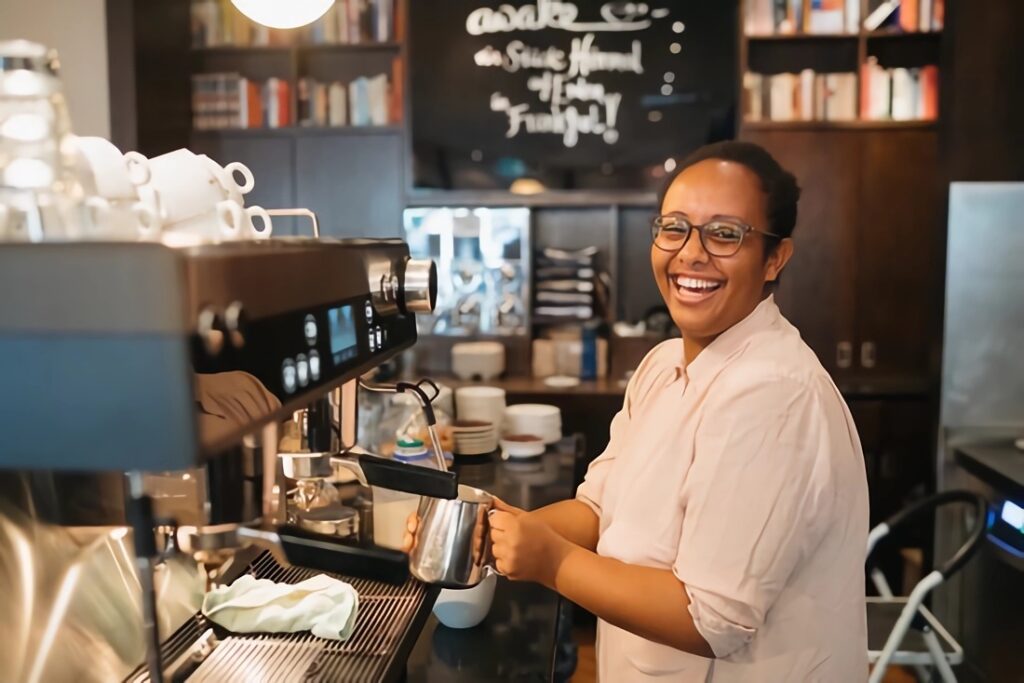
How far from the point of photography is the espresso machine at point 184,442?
0.62 metres

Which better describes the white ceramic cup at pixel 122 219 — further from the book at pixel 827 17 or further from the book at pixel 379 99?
the book at pixel 827 17

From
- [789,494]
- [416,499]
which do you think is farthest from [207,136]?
[789,494]

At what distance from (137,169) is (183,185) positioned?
0.23ft

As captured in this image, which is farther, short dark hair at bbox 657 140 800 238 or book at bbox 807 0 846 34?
book at bbox 807 0 846 34

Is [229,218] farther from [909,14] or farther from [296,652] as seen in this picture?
[909,14]

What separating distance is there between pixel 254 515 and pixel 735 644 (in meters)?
0.61

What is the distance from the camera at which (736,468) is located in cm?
109

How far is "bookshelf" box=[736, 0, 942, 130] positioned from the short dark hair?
96.3 inches

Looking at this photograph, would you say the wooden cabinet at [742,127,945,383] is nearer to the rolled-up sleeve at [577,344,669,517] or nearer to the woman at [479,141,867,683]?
the rolled-up sleeve at [577,344,669,517]

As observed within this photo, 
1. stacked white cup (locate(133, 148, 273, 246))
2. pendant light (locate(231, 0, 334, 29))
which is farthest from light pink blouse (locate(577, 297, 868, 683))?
pendant light (locate(231, 0, 334, 29))

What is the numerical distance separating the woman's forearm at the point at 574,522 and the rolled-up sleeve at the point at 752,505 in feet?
1.13

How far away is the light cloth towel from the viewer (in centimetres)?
116

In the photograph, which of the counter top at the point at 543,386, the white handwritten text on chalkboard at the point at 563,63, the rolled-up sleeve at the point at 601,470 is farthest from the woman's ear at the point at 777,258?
the white handwritten text on chalkboard at the point at 563,63

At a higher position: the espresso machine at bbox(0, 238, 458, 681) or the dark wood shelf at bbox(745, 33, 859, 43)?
the dark wood shelf at bbox(745, 33, 859, 43)
